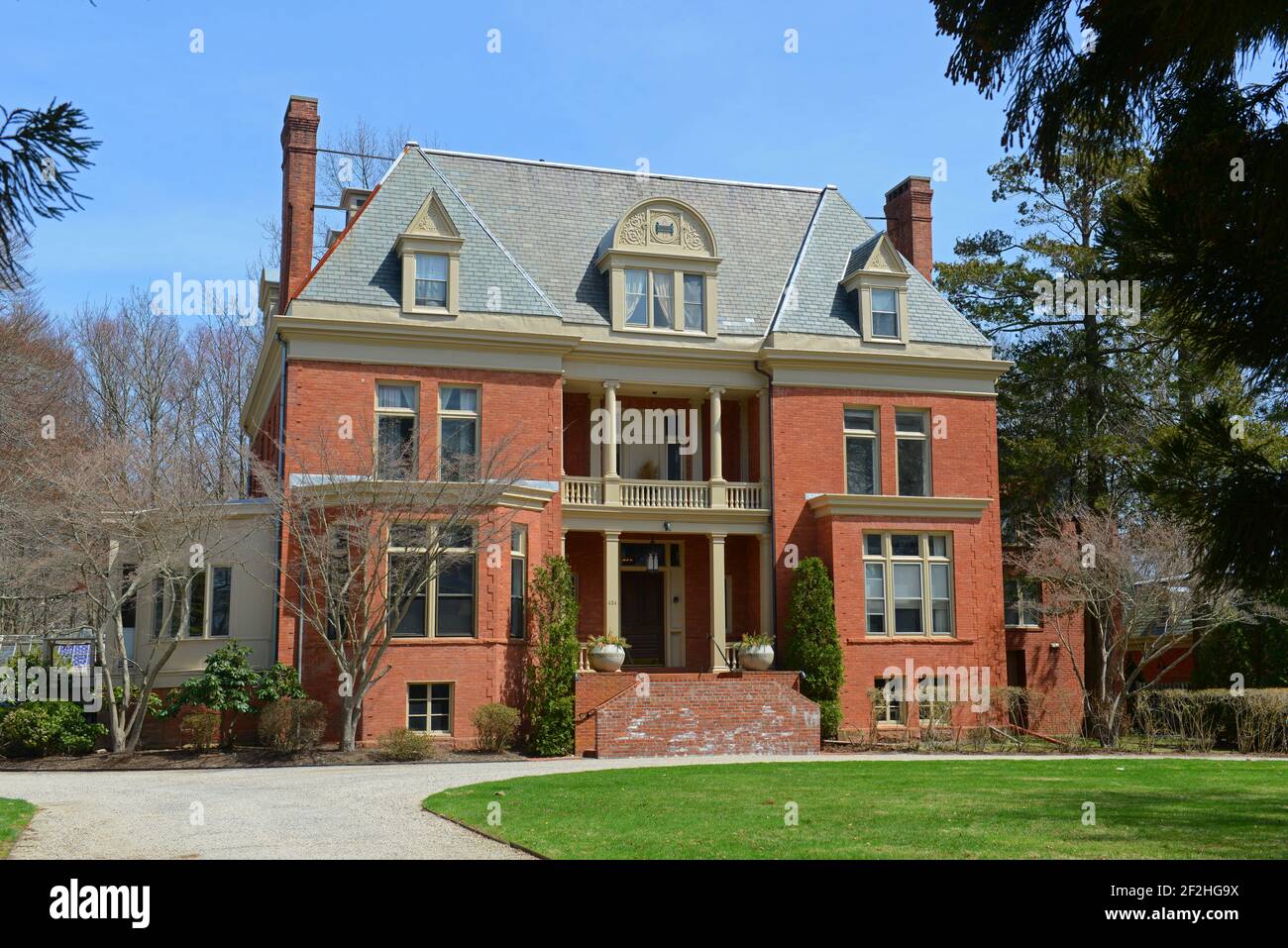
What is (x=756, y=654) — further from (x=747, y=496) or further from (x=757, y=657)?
(x=747, y=496)

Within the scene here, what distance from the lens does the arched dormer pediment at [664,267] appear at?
96.2 ft

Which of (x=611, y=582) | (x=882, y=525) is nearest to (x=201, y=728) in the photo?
(x=611, y=582)

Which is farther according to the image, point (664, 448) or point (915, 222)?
point (915, 222)

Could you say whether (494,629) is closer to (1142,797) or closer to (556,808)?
(556,808)

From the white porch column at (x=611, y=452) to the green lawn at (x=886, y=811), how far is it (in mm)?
10421

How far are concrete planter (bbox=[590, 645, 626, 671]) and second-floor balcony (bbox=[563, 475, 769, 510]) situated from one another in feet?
13.1

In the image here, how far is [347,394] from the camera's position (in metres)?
26.3

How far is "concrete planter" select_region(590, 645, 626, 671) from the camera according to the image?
25.3 m

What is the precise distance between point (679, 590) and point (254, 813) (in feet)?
58.6

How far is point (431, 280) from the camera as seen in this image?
27203 mm

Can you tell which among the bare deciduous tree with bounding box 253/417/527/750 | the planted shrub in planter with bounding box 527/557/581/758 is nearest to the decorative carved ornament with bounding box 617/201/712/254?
the bare deciduous tree with bounding box 253/417/527/750

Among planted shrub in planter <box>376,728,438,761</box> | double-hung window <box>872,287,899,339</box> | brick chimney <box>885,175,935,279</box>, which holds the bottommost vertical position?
planted shrub in planter <box>376,728,438,761</box>

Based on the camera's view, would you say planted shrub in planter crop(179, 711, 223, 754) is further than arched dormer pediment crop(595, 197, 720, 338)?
No

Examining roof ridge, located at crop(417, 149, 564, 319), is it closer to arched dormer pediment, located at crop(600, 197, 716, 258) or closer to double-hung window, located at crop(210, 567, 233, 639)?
arched dormer pediment, located at crop(600, 197, 716, 258)
